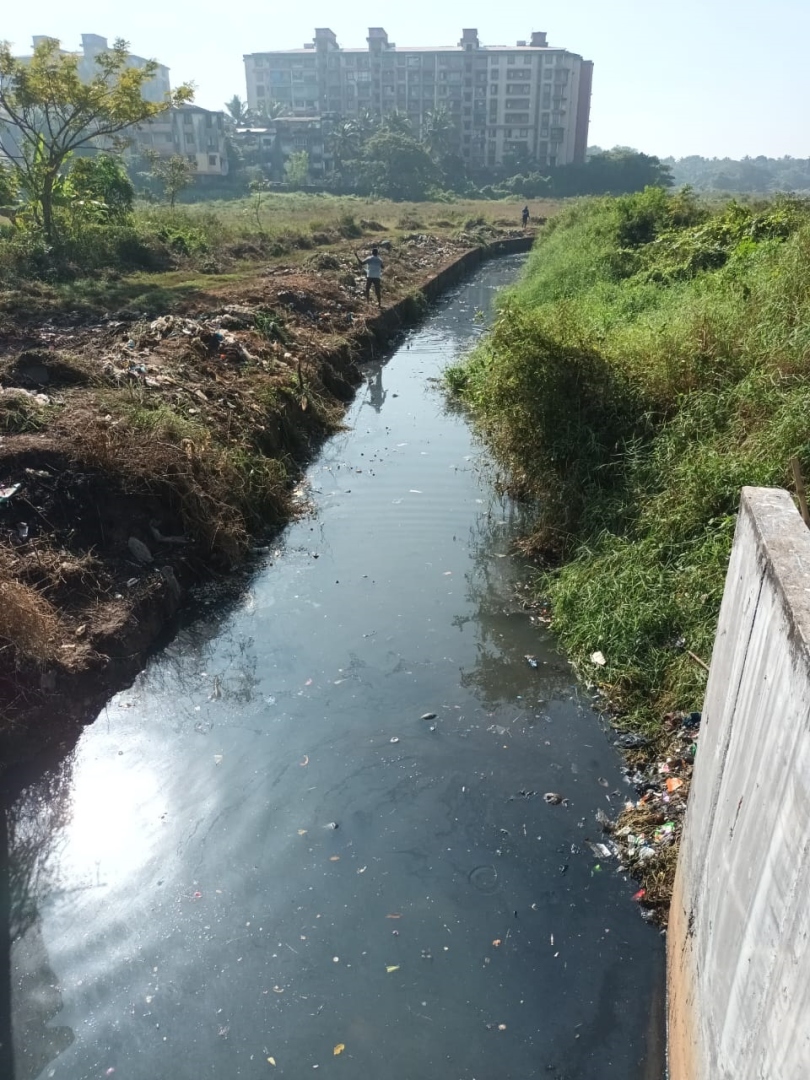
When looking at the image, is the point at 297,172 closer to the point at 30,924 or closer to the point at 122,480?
the point at 122,480

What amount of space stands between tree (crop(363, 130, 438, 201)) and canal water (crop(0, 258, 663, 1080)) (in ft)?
201

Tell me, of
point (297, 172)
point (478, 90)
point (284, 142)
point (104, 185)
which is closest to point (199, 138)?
point (297, 172)

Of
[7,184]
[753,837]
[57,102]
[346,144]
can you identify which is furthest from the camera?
[346,144]

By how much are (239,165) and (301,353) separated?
68.3 metres

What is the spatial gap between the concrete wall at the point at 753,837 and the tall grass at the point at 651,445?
208 centimetres

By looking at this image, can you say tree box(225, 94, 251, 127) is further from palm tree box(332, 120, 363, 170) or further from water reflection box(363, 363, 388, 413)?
water reflection box(363, 363, 388, 413)

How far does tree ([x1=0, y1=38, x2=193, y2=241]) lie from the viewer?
1652 centimetres

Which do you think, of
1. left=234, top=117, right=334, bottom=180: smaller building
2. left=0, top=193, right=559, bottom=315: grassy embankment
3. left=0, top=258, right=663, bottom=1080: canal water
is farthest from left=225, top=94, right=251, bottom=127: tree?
left=0, top=258, right=663, bottom=1080: canal water

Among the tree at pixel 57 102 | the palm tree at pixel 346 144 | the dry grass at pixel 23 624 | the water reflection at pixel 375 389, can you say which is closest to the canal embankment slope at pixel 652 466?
the dry grass at pixel 23 624

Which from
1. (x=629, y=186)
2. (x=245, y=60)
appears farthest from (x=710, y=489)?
(x=245, y=60)

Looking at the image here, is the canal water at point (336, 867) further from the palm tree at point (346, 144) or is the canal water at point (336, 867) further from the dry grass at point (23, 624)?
the palm tree at point (346, 144)

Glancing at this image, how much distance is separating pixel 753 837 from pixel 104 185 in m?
24.5

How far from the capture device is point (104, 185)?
2169 cm

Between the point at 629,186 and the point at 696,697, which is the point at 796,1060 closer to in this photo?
the point at 696,697
